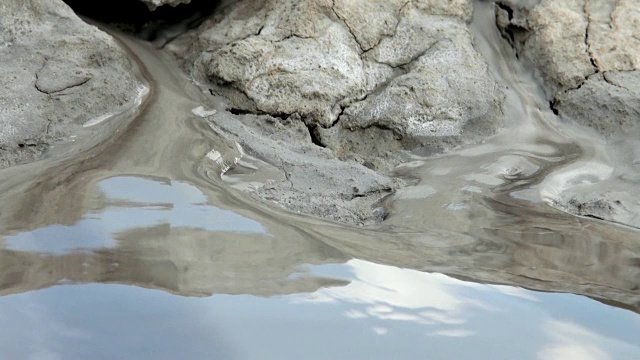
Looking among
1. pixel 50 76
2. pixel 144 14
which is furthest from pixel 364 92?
pixel 50 76

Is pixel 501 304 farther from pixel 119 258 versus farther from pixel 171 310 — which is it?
pixel 119 258

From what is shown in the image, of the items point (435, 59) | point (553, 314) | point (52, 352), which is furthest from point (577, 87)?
point (52, 352)

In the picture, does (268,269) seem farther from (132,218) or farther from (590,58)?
(590,58)

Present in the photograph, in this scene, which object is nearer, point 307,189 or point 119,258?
point 119,258

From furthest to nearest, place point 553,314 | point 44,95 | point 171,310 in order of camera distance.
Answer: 1. point 44,95
2. point 553,314
3. point 171,310

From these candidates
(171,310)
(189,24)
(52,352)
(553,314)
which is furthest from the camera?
(189,24)

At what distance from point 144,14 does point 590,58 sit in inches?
75.5

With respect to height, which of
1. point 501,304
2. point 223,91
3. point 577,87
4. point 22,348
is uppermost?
point 577,87

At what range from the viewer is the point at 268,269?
1726 mm

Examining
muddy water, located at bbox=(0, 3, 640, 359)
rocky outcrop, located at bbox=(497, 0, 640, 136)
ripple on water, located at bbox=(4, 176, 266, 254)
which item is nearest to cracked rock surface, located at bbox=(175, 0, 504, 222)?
rocky outcrop, located at bbox=(497, 0, 640, 136)

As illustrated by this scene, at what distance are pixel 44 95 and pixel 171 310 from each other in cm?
147

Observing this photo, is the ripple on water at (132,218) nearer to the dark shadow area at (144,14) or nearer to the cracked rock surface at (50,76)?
the cracked rock surface at (50,76)

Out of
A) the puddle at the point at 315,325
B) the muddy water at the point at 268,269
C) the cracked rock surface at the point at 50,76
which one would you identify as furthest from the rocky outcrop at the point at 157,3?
the puddle at the point at 315,325

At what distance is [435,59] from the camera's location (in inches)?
126
